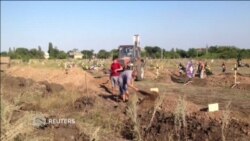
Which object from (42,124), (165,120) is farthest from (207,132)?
(42,124)

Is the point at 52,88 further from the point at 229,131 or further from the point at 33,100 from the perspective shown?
the point at 229,131

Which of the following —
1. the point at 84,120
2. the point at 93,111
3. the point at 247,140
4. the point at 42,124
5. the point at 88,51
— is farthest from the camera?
the point at 88,51

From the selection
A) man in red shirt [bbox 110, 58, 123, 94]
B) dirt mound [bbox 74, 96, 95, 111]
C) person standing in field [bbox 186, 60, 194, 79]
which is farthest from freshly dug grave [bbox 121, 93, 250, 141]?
person standing in field [bbox 186, 60, 194, 79]

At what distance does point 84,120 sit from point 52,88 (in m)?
8.74

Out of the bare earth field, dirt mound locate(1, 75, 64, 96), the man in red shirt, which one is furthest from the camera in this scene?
dirt mound locate(1, 75, 64, 96)

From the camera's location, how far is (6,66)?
47844 millimetres

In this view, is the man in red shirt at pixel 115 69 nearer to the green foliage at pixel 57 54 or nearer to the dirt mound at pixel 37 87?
the dirt mound at pixel 37 87

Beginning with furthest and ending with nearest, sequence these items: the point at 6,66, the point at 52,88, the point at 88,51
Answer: the point at 88,51 < the point at 6,66 < the point at 52,88

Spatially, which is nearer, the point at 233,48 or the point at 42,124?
the point at 42,124

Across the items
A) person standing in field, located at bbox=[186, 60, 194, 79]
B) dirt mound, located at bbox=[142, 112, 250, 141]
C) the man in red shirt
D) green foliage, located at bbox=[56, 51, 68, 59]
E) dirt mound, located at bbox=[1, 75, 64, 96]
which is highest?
the man in red shirt

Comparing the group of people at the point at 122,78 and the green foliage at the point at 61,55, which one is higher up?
the group of people at the point at 122,78

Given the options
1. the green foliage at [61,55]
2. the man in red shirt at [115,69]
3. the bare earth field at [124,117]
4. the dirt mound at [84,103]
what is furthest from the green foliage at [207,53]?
the dirt mound at [84,103]

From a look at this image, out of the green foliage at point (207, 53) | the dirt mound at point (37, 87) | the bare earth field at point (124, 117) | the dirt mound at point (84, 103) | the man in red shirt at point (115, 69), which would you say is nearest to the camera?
the bare earth field at point (124, 117)

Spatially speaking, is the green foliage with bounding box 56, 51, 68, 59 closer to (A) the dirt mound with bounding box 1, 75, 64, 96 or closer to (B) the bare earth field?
(A) the dirt mound with bounding box 1, 75, 64, 96
